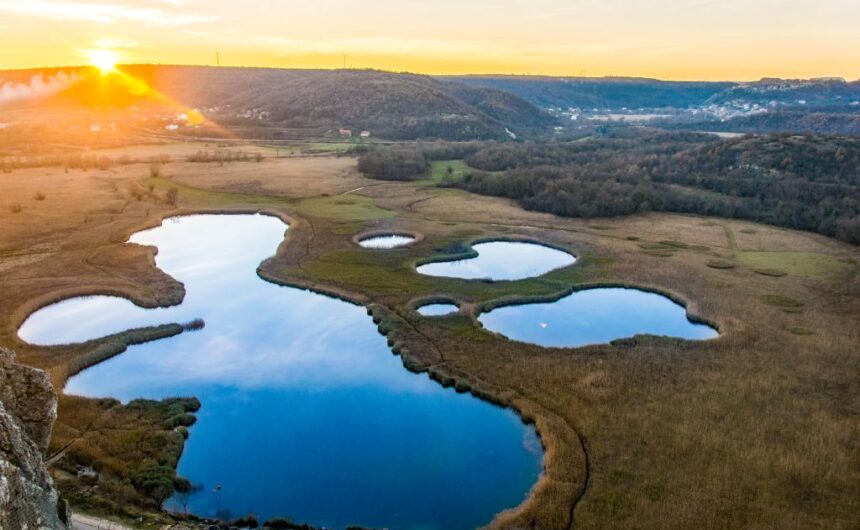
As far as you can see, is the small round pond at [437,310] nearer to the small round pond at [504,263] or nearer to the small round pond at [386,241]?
the small round pond at [504,263]

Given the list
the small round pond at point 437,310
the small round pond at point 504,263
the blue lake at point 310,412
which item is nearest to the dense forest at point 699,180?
the small round pond at point 504,263

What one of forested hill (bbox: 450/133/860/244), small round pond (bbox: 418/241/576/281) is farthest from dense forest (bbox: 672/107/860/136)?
small round pond (bbox: 418/241/576/281)

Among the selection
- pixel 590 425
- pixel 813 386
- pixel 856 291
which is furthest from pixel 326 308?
pixel 856 291

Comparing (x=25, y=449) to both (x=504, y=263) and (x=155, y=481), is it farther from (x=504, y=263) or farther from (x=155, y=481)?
(x=504, y=263)

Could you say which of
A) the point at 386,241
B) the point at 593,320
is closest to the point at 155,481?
the point at 593,320

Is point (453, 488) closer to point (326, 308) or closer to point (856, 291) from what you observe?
point (326, 308)

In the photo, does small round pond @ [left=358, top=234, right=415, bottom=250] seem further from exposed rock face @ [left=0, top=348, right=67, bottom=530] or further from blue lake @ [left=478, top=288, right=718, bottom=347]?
exposed rock face @ [left=0, top=348, right=67, bottom=530]
